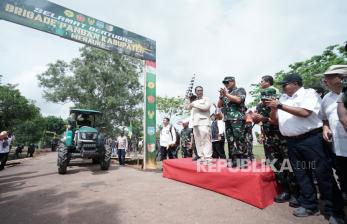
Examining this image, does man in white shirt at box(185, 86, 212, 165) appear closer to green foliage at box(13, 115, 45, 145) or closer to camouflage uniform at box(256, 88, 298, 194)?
camouflage uniform at box(256, 88, 298, 194)

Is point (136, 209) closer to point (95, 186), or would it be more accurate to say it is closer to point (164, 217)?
point (164, 217)

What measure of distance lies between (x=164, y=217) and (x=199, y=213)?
479mm

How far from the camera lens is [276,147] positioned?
3.62 meters

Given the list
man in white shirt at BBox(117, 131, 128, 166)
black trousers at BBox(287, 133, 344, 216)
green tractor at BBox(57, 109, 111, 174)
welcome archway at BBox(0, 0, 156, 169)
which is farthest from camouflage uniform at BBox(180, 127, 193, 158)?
black trousers at BBox(287, 133, 344, 216)

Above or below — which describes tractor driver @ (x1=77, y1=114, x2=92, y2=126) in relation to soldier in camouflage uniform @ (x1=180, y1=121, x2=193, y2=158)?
above

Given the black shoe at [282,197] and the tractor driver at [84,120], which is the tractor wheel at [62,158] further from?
the black shoe at [282,197]

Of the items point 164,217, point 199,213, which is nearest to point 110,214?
point 164,217

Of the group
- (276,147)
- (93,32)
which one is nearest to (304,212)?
(276,147)

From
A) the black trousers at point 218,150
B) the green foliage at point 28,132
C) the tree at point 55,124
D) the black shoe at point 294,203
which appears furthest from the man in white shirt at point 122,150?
the tree at point 55,124

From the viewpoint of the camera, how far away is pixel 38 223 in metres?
2.92

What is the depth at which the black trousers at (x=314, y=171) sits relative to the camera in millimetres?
2637

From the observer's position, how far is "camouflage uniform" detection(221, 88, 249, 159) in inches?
152

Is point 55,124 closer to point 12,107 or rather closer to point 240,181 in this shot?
point 12,107

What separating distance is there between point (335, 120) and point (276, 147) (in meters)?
1.19
